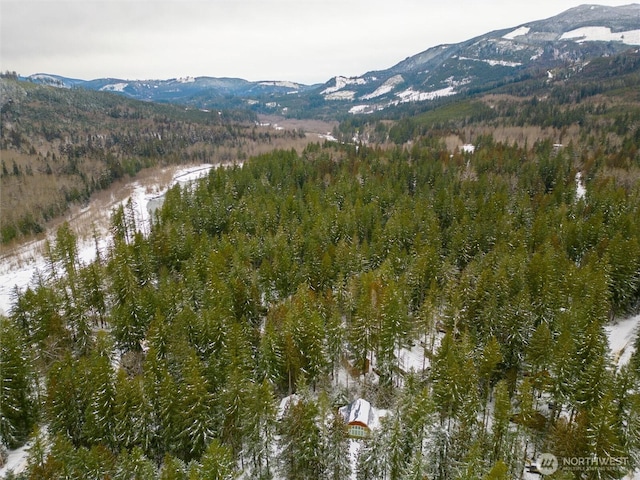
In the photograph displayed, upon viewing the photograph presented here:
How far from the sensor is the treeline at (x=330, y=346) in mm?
30047

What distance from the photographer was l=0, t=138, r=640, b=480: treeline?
30.0 m

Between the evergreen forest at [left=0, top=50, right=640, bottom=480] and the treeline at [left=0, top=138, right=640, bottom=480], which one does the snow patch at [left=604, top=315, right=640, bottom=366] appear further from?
the treeline at [left=0, top=138, right=640, bottom=480]

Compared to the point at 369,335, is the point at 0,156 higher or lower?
higher

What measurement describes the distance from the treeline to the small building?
7.47 feet

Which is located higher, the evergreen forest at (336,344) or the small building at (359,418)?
the evergreen forest at (336,344)

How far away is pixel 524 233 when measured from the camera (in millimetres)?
64500

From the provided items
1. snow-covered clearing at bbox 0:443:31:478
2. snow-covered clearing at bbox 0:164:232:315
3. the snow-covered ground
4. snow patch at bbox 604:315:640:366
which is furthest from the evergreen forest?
snow-covered clearing at bbox 0:164:232:315

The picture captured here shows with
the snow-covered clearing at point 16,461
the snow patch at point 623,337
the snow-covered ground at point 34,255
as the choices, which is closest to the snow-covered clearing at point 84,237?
the snow-covered ground at point 34,255

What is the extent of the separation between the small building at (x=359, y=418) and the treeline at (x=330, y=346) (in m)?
2.28

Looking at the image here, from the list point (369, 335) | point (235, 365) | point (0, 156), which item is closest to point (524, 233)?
point (369, 335)

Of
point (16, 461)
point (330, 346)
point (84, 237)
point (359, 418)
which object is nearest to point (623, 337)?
point (359, 418)

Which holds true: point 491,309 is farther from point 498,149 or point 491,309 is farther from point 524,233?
point 498,149

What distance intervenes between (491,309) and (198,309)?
117ft

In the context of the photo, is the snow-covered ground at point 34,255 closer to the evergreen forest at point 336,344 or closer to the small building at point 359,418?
the evergreen forest at point 336,344
